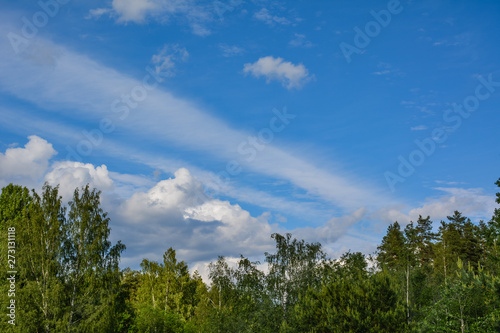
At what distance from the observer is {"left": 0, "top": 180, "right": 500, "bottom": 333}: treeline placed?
25172 millimetres

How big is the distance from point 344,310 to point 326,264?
17931mm

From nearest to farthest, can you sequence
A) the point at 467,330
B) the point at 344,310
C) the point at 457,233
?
the point at 467,330, the point at 344,310, the point at 457,233

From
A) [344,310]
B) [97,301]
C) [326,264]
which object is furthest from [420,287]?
[97,301]

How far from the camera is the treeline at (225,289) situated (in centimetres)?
2517

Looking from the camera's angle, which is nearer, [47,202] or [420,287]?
[47,202]

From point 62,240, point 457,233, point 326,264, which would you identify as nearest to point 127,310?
point 62,240

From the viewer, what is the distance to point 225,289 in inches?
2008

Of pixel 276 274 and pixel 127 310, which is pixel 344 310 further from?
pixel 127 310

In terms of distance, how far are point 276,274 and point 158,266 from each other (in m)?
19.2

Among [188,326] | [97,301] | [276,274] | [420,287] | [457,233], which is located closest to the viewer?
[97,301]

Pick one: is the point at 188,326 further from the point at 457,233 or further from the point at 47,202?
the point at 457,233

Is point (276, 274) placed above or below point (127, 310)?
above

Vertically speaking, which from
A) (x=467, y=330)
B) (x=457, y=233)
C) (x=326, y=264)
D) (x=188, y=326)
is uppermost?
(x=457, y=233)

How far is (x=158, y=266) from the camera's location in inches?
2186
